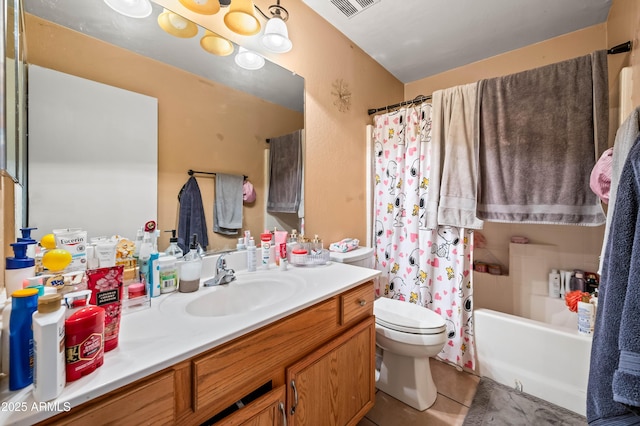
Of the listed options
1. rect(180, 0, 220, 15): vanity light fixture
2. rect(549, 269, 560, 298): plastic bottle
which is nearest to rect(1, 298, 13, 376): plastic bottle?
rect(180, 0, 220, 15): vanity light fixture

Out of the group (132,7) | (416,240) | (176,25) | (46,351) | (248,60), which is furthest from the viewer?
(416,240)

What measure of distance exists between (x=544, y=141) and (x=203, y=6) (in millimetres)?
1915

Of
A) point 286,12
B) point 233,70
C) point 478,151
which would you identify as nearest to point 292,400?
point 233,70

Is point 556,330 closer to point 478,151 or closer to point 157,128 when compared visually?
point 478,151

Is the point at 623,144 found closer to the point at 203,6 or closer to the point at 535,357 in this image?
the point at 535,357

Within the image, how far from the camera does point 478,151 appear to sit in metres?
1.67

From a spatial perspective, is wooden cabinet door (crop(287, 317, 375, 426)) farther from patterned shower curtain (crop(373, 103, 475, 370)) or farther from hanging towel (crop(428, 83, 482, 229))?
hanging towel (crop(428, 83, 482, 229))

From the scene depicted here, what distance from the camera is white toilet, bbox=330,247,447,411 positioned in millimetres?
1412

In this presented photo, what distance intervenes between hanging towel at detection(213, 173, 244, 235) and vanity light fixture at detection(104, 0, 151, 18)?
2.26 ft

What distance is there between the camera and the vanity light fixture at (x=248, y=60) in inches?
52.8

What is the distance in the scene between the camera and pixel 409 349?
4.69ft

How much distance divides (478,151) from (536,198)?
16.8 inches

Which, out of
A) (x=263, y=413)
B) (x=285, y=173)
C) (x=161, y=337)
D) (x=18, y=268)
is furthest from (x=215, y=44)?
(x=263, y=413)

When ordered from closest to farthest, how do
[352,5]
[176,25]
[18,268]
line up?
[18,268]
[176,25]
[352,5]
